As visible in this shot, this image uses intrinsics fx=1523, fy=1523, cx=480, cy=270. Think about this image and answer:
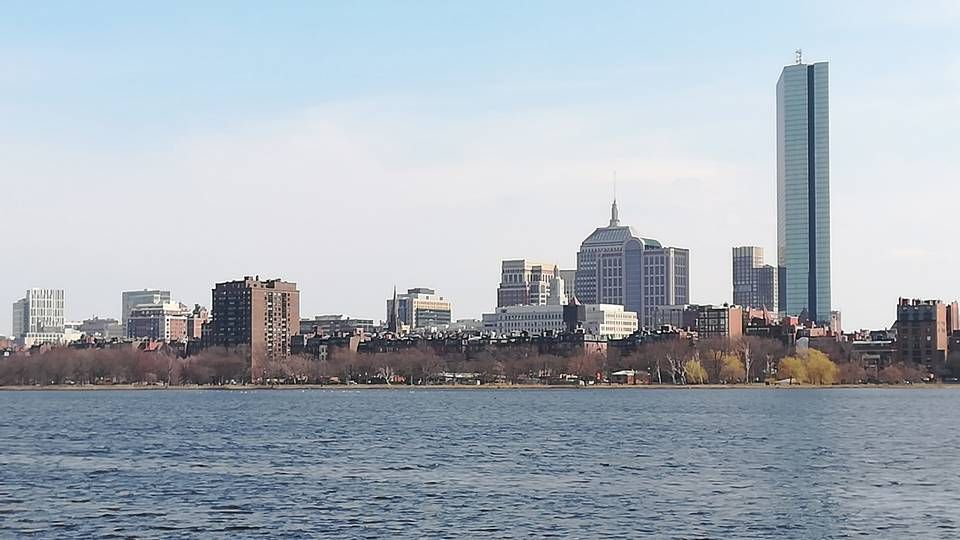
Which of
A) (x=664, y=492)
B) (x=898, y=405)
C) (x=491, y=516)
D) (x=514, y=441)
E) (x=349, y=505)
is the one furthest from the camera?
(x=898, y=405)

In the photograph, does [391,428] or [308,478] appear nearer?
[308,478]

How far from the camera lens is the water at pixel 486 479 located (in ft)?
157

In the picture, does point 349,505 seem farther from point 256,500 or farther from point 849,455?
point 849,455

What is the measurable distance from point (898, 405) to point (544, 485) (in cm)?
10193

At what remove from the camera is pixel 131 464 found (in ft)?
233

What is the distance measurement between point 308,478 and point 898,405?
102902mm

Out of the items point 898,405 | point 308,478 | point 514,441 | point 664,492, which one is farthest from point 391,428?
point 898,405

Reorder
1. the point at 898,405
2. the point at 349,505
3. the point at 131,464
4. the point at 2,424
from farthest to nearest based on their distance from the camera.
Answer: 1. the point at 898,405
2. the point at 2,424
3. the point at 131,464
4. the point at 349,505

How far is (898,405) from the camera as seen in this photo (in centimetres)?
15288

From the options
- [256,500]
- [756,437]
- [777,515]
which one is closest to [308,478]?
[256,500]

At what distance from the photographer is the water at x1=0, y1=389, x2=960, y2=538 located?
1885 inches

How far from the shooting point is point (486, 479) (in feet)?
202

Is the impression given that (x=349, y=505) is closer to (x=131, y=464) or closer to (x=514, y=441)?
(x=131, y=464)

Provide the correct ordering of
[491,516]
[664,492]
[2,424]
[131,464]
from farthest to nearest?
[2,424] → [131,464] → [664,492] → [491,516]
